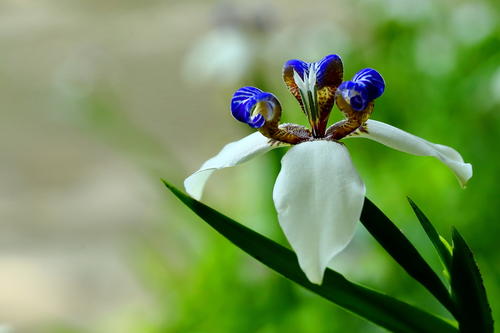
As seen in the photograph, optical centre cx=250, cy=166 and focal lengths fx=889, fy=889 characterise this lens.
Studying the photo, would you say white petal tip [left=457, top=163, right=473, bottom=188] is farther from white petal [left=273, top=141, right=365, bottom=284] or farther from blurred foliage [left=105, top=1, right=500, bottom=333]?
blurred foliage [left=105, top=1, right=500, bottom=333]

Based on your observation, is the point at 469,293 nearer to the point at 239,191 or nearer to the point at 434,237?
the point at 434,237

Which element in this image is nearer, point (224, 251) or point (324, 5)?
point (224, 251)

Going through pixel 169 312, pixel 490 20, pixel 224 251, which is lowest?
pixel 169 312

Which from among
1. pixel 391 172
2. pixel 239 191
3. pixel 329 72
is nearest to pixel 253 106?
pixel 329 72

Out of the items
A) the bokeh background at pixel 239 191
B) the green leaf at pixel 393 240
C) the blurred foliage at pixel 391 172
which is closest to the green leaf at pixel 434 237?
the green leaf at pixel 393 240

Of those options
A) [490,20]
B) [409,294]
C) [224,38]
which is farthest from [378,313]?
[224,38]

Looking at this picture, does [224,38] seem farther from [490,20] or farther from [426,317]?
[426,317]
